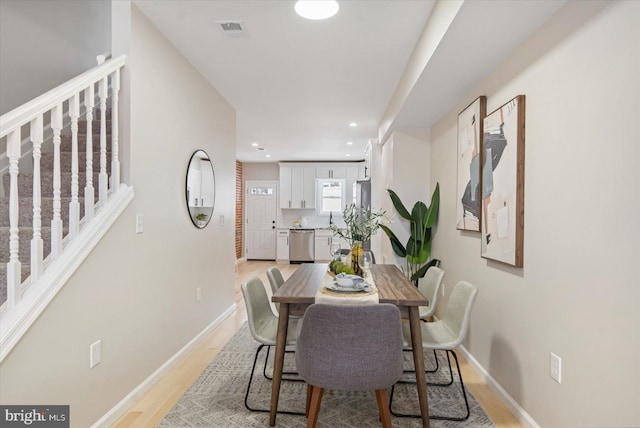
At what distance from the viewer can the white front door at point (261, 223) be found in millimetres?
9086

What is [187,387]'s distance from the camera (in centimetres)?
250

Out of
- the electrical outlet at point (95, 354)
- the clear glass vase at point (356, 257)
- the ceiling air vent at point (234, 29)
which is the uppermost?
the ceiling air vent at point (234, 29)

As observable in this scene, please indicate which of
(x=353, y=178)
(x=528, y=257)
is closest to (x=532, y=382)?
(x=528, y=257)

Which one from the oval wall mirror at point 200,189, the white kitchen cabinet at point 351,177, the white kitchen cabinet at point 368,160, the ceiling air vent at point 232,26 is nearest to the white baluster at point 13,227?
the ceiling air vent at point 232,26

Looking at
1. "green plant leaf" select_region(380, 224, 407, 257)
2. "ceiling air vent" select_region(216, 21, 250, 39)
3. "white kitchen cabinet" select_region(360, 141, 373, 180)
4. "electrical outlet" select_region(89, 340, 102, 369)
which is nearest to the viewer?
"electrical outlet" select_region(89, 340, 102, 369)

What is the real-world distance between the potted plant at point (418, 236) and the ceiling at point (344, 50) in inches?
35.2

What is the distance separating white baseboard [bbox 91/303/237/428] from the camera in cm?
202

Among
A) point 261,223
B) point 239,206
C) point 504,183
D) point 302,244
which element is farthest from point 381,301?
point 239,206

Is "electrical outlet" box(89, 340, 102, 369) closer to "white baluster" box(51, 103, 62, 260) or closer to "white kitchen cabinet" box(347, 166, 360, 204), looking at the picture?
"white baluster" box(51, 103, 62, 260)

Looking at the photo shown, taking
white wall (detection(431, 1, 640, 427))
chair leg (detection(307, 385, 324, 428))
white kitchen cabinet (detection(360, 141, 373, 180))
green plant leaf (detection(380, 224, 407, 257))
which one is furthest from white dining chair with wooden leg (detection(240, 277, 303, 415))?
white kitchen cabinet (detection(360, 141, 373, 180))

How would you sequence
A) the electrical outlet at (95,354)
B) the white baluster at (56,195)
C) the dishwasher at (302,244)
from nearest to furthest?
1. the white baluster at (56,195)
2. the electrical outlet at (95,354)
3. the dishwasher at (302,244)

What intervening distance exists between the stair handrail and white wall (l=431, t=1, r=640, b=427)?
7.73 ft

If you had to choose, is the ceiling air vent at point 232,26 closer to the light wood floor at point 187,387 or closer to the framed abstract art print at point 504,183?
the framed abstract art print at point 504,183

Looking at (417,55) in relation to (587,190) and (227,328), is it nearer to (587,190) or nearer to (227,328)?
(587,190)
